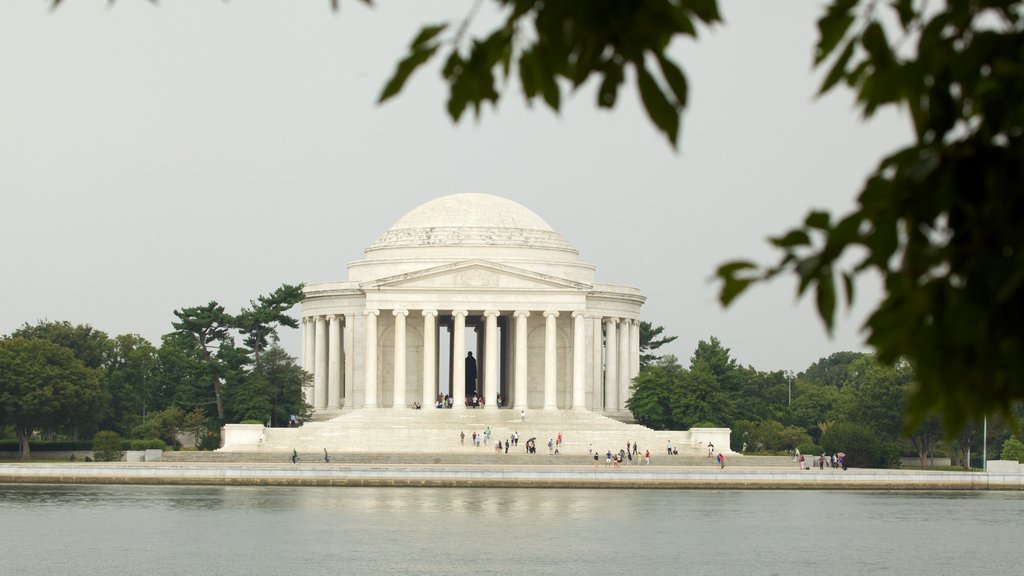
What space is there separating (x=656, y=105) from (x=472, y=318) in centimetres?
13263

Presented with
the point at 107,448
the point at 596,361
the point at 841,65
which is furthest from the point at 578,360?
the point at 841,65

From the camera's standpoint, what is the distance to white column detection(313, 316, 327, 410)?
13262 centimetres

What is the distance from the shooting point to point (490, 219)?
130 m

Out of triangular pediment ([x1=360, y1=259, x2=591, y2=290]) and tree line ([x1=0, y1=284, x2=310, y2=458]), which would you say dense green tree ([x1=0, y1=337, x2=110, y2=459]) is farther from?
triangular pediment ([x1=360, y1=259, x2=591, y2=290])

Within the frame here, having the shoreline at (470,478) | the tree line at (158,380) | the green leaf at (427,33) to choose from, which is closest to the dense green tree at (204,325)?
the tree line at (158,380)

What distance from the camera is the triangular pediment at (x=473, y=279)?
121 meters

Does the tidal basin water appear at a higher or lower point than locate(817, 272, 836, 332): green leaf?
lower

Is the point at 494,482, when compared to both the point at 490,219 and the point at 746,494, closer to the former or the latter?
the point at 746,494

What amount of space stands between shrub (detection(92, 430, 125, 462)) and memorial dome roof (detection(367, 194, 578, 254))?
30031mm

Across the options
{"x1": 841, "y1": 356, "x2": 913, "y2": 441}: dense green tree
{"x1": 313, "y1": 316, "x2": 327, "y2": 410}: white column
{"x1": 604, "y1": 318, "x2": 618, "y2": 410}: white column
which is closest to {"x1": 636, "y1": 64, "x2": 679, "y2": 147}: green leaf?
{"x1": 841, "y1": 356, "x2": 913, "y2": 441}: dense green tree

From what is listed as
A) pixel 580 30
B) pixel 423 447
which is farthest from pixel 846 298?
pixel 423 447

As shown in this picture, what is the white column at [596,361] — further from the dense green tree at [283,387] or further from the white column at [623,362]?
the dense green tree at [283,387]

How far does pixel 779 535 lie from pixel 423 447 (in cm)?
4894

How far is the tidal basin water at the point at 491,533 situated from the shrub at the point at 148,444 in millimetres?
28045
